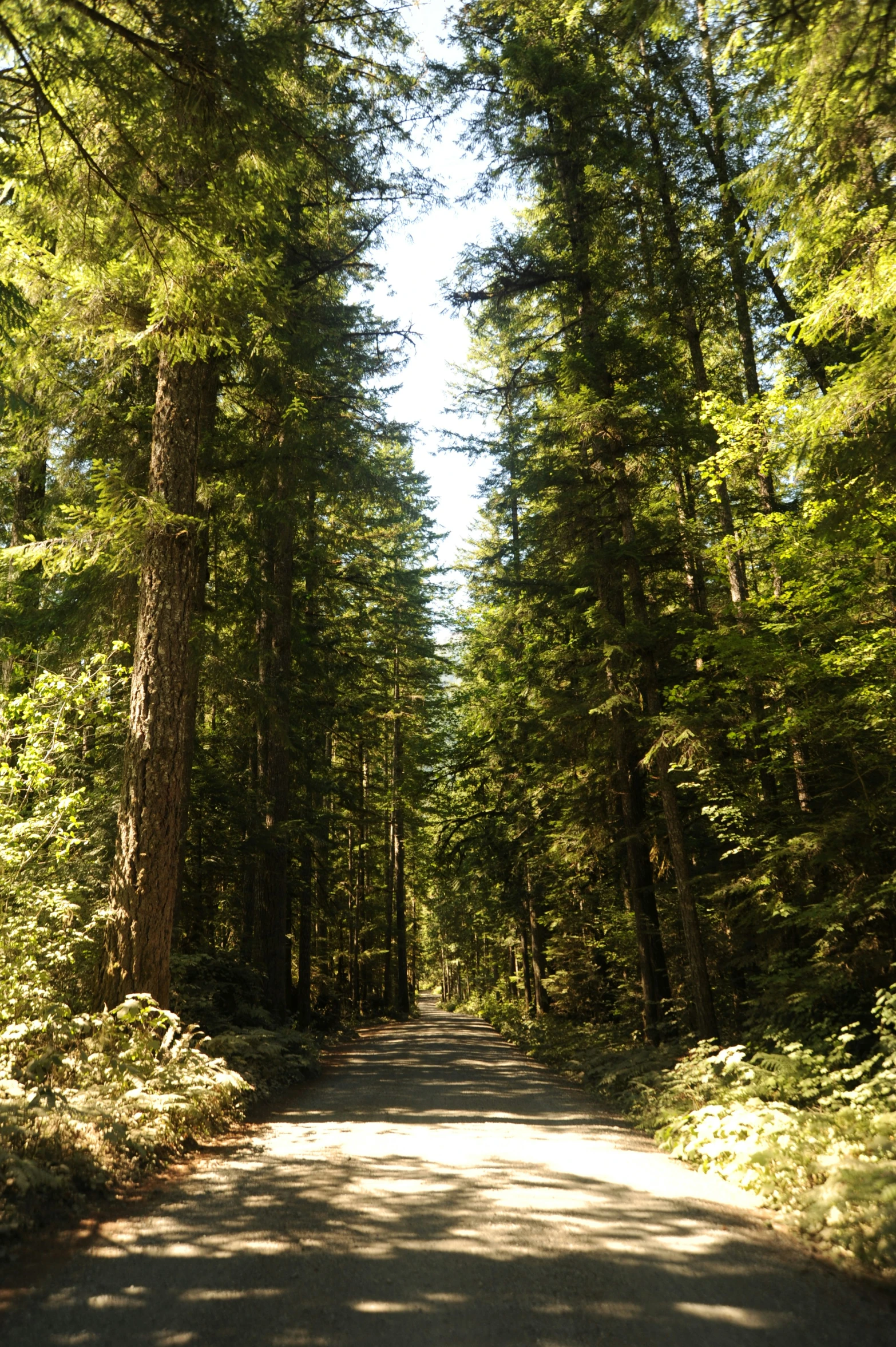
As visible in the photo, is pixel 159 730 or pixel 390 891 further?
pixel 390 891

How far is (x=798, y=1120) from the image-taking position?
620 centimetres

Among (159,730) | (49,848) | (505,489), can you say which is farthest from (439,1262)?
(505,489)

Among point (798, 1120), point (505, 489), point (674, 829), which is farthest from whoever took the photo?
point (505, 489)

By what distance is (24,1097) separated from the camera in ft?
18.4

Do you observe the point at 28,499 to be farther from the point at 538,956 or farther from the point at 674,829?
the point at 538,956

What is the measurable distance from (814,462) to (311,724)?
14.7 metres

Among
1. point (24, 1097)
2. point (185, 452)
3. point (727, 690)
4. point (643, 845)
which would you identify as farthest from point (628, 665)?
point (24, 1097)

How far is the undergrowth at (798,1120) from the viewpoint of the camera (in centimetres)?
454

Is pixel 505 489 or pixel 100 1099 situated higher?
pixel 505 489

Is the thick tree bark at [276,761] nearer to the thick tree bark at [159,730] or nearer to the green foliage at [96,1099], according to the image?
the thick tree bark at [159,730]

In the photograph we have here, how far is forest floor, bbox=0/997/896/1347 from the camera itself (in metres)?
3.37

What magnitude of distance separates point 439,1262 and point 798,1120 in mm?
3543

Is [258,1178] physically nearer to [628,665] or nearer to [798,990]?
[798,990]

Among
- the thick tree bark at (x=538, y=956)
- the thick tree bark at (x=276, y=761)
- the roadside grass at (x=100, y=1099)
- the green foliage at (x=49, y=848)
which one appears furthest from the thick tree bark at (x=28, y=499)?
the thick tree bark at (x=538, y=956)
